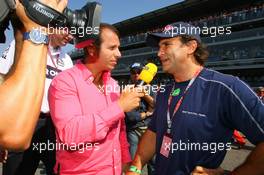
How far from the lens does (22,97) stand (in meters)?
1.23

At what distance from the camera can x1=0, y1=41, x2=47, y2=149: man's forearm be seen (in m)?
1.21

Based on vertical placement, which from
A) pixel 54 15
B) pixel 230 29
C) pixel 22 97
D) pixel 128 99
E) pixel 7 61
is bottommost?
pixel 128 99

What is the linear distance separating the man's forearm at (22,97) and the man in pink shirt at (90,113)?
3.02 feet

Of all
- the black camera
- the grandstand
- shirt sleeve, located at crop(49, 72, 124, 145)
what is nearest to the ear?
shirt sleeve, located at crop(49, 72, 124, 145)

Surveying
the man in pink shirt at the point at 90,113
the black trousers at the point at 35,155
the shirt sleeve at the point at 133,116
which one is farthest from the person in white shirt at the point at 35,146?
the shirt sleeve at the point at 133,116

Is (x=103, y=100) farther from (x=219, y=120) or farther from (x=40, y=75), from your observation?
(x=40, y=75)

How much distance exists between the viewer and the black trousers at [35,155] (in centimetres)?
305

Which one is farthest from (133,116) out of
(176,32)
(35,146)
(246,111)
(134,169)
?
(246,111)

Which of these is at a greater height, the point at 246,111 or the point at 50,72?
the point at 50,72

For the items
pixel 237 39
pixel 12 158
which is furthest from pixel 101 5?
pixel 237 39

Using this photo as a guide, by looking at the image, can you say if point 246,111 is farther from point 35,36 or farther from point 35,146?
point 35,146

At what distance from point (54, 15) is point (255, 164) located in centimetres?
145

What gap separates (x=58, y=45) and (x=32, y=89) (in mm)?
2168

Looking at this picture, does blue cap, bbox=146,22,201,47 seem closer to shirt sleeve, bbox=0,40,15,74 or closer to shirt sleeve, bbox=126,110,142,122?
shirt sleeve, bbox=0,40,15,74
